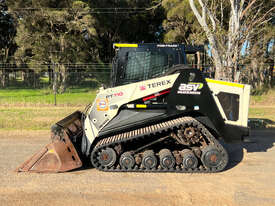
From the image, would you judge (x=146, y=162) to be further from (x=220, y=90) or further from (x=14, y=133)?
(x=14, y=133)

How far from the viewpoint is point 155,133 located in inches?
194

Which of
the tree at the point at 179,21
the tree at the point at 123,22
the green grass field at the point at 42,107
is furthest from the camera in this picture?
the tree at the point at 123,22

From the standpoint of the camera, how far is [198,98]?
512cm

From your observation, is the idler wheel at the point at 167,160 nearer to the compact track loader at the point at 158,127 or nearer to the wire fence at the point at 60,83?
the compact track loader at the point at 158,127

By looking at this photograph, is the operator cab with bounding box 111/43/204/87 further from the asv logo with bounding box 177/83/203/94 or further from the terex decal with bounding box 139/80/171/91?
the asv logo with bounding box 177/83/203/94

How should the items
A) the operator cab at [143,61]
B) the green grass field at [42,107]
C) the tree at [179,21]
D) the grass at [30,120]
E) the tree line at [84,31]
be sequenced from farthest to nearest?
the tree at [179,21], the tree line at [84,31], the green grass field at [42,107], the grass at [30,120], the operator cab at [143,61]

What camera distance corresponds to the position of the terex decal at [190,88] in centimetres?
505

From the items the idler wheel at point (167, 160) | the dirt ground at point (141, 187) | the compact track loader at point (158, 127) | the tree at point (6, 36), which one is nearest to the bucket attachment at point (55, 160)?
the compact track loader at point (158, 127)

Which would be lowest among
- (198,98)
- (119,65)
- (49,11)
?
(198,98)

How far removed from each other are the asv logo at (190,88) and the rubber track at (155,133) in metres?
0.51

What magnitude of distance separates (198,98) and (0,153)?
4790mm

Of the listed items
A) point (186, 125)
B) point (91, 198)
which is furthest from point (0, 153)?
point (186, 125)

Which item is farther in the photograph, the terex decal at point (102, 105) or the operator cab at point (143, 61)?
the operator cab at point (143, 61)

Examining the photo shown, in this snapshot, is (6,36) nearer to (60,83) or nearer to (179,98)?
(60,83)
